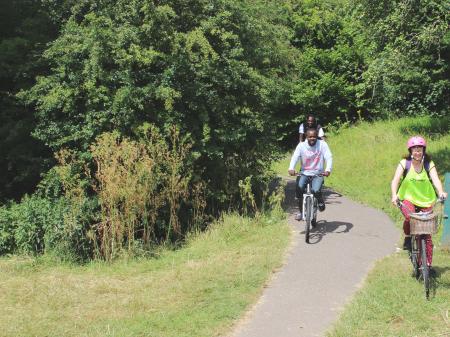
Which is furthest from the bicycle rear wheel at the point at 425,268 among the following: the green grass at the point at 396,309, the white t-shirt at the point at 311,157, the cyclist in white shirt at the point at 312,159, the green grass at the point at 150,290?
the white t-shirt at the point at 311,157

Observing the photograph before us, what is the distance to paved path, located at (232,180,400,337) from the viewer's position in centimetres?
607

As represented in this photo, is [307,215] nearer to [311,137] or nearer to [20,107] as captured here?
[311,137]

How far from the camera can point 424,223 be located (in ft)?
21.2

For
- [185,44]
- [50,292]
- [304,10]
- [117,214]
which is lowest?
[50,292]

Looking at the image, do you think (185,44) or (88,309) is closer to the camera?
(88,309)

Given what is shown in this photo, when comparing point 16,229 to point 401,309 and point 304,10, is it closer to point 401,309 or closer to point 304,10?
point 401,309

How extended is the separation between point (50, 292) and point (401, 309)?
178 inches

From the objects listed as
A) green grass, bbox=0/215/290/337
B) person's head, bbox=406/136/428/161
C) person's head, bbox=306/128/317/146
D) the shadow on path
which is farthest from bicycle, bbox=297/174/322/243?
person's head, bbox=406/136/428/161

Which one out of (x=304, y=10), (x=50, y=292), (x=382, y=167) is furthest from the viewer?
(x=304, y=10)

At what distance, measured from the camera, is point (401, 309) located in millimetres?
6168

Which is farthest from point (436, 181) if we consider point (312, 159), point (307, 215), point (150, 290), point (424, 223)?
point (150, 290)

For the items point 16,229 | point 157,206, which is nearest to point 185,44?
point 157,206

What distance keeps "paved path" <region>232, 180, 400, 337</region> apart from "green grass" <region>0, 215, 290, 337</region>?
25cm

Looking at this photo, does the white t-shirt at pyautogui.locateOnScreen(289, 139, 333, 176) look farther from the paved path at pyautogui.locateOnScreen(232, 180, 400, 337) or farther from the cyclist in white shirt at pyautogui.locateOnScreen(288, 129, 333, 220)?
the paved path at pyautogui.locateOnScreen(232, 180, 400, 337)
